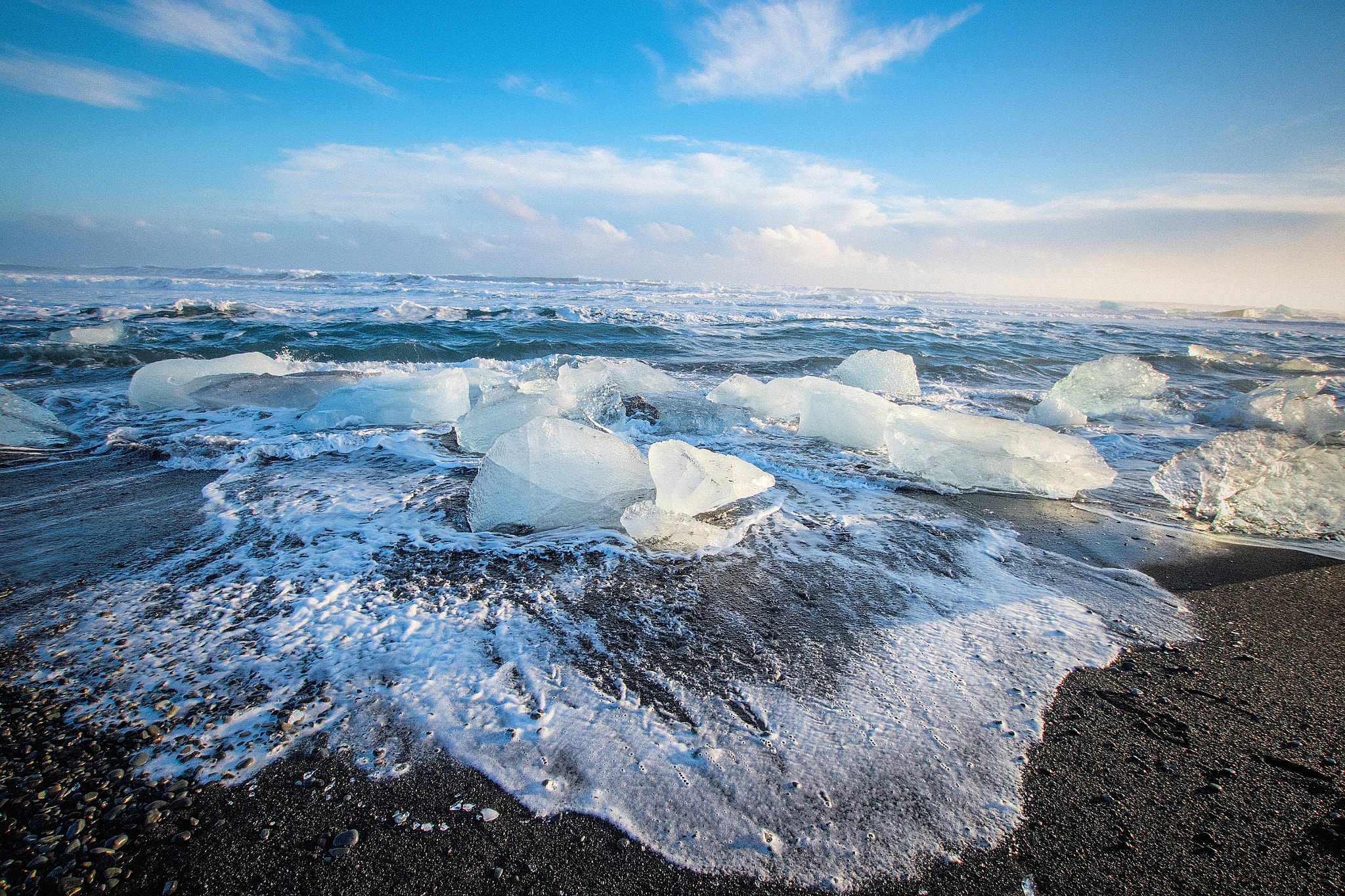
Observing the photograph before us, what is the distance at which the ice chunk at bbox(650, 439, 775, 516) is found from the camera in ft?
7.57

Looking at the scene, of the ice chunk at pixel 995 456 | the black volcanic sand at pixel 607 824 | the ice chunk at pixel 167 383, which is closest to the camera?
the black volcanic sand at pixel 607 824

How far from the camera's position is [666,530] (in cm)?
224

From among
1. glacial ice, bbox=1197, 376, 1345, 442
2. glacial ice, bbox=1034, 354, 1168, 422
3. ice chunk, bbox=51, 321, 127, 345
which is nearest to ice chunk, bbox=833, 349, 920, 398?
glacial ice, bbox=1034, 354, 1168, 422

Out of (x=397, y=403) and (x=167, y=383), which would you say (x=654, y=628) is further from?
(x=167, y=383)

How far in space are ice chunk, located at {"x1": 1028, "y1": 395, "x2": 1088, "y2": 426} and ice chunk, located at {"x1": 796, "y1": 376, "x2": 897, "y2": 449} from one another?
6.29ft

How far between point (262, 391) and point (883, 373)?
585cm

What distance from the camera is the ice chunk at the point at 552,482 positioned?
2354mm

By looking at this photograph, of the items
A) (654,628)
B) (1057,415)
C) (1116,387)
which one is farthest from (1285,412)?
(654,628)

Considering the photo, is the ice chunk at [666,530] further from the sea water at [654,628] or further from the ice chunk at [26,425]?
the ice chunk at [26,425]

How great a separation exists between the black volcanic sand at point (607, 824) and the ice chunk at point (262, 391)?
3.44m

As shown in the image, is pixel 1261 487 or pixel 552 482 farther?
pixel 1261 487

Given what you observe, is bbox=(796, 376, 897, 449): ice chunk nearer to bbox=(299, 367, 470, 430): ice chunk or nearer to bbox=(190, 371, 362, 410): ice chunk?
bbox=(299, 367, 470, 430): ice chunk

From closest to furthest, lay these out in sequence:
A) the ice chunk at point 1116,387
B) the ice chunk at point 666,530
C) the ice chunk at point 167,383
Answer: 1. the ice chunk at point 666,530
2. the ice chunk at point 167,383
3. the ice chunk at point 1116,387

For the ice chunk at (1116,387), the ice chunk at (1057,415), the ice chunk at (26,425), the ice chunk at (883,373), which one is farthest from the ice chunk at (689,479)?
the ice chunk at (1116,387)
